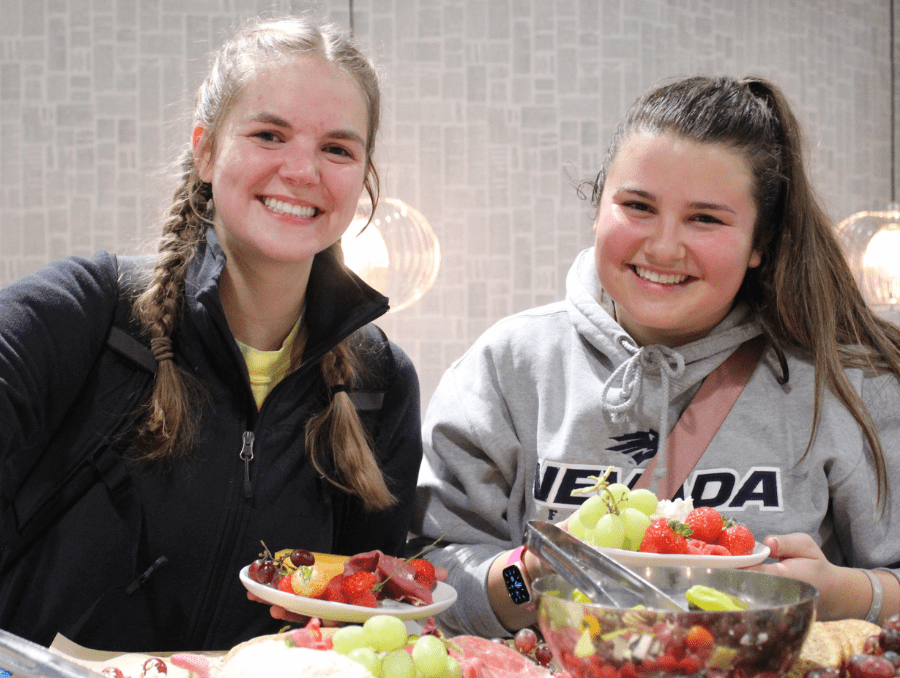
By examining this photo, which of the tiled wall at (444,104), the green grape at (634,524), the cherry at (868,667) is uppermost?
the tiled wall at (444,104)

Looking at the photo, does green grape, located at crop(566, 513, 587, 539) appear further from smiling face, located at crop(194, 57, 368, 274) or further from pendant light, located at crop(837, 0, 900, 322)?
pendant light, located at crop(837, 0, 900, 322)

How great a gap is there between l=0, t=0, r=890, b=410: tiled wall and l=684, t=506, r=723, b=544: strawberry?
3.41m

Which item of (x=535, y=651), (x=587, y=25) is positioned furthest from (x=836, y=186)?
(x=535, y=651)

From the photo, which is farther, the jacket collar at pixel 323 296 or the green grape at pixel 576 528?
the jacket collar at pixel 323 296

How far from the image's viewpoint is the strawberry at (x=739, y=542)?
114 centimetres

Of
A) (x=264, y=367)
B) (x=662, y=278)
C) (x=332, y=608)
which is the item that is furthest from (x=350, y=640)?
(x=662, y=278)

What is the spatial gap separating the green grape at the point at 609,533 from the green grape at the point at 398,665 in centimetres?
35

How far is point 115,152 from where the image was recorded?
4.55 metres

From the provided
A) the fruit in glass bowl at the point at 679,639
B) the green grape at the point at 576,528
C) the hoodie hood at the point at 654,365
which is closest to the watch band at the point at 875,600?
the hoodie hood at the point at 654,365

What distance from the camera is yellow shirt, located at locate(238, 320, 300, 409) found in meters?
1.59

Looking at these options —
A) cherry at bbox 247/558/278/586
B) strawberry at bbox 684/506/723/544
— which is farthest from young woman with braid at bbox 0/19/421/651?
strawberry at bbox 684/506/723/544

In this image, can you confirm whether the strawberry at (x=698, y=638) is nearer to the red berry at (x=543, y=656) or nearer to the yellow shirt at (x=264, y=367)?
the red berry at (x=543, y=656)

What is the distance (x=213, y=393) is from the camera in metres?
1.50

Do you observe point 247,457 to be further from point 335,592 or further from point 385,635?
point 385,635
